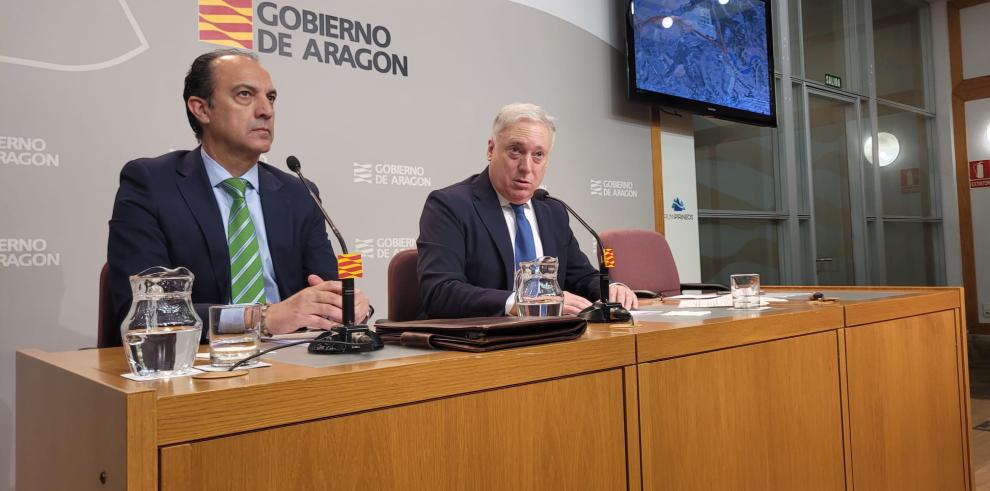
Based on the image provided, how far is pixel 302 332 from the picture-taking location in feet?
5.24

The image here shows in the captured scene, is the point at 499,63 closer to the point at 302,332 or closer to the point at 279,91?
the point at 279,91

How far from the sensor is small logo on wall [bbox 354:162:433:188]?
3.22 metres

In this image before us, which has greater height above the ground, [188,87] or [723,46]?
[723,46]

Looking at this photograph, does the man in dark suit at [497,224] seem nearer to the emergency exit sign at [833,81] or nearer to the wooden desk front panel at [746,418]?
the wooden desk front panel at [746,418]

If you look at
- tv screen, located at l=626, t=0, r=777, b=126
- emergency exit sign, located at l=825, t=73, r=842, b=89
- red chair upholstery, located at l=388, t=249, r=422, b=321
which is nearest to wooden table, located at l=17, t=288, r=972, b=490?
red chair upholstery, located at l=388, t=249, r=422, b=321

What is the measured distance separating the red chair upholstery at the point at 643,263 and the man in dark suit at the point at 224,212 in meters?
1.35

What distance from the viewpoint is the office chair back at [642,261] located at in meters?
3.06

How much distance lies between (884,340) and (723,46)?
327 centimetres

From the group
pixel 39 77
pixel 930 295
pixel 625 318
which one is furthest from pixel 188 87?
pixel 930 295

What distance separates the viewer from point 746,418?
1441 mm

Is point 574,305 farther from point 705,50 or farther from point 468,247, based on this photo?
point 705,50

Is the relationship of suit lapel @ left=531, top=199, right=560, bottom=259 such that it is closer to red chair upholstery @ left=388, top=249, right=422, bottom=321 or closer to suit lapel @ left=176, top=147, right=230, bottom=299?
red chair upholstery @ left=388, top=249, right=422, bottom=321

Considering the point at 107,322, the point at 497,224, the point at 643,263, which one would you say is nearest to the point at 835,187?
the point at 643,263

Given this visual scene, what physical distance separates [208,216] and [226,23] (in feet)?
4.36
